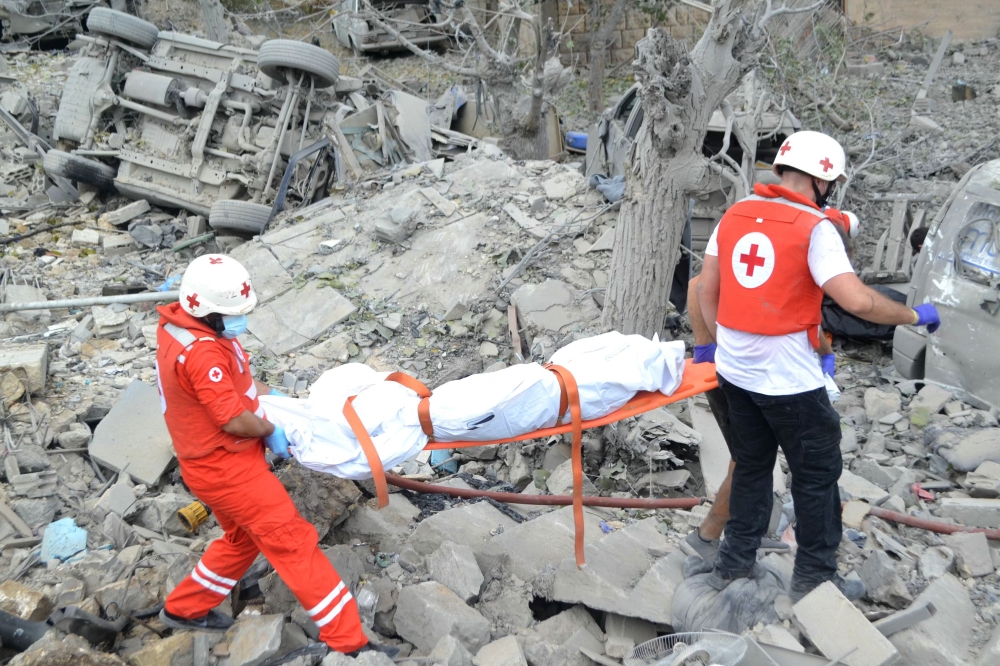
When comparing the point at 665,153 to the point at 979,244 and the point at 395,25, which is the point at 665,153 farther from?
the point at 395,25

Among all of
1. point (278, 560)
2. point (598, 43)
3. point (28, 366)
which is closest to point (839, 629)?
point (278, 560)

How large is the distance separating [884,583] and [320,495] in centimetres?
249

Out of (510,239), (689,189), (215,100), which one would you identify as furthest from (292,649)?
(215,100)

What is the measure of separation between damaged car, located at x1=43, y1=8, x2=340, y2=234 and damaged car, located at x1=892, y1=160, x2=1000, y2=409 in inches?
268

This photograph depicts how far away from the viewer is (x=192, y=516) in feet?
13.5

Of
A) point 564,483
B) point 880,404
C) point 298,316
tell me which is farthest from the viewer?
point 298,316

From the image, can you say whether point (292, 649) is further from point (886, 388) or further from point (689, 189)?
point (886, 388)

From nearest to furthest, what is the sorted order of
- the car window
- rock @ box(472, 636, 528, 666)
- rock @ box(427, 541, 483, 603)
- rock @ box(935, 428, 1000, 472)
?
rock @ box(472, 636, 528, 666) < rock @ box(427, 541, 483, 603) < rock @ box(935, 428, 1000, 472) < the car window

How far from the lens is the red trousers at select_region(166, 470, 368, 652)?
10.1ft

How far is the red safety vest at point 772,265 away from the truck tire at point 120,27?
9.77 m

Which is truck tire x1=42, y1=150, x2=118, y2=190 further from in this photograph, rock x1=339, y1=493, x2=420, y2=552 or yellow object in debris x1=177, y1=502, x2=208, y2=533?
rock x1=339, y1=493, x2=420, y2=552

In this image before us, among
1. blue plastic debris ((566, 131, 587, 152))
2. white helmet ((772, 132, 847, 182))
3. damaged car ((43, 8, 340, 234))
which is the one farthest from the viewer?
blue plastic debris ((566, 131, 587, 152))

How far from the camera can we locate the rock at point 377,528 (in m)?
3.86

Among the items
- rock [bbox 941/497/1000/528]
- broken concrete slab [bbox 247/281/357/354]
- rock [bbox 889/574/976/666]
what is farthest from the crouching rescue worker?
broken concrete slab [bbox 247/281/357/354]
